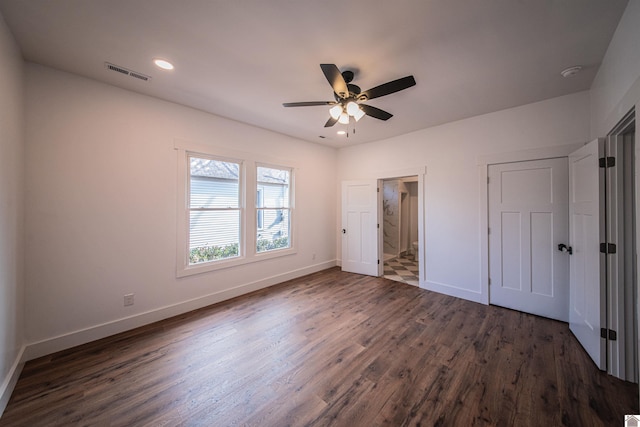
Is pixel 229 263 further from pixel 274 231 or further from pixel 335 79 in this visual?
pixel 335 79

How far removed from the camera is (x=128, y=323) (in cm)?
264

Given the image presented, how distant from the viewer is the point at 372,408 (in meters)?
1.60

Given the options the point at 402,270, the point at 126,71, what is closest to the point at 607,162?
the point at 402,270

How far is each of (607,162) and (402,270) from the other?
3.69 metres

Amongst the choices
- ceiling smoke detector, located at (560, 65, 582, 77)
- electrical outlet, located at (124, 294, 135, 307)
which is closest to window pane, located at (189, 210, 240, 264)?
electrical outlet, located at (124, 294, 135, 307)

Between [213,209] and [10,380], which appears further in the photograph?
[213,209]

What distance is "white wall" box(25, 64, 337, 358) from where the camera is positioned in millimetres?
2189

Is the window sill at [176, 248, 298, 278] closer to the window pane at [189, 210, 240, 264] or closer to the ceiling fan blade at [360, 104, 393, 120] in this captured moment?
the window pane at [189, 210, 240, 264]

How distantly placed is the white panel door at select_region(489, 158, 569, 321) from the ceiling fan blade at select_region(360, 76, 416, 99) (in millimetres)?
2256

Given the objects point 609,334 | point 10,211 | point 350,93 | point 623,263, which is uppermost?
point 350,93

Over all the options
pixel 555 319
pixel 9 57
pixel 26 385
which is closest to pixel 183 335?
pixel 26 385

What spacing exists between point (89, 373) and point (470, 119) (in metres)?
5.30

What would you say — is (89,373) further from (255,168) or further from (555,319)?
(555,319)

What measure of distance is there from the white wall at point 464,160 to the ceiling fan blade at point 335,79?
2.35 m
